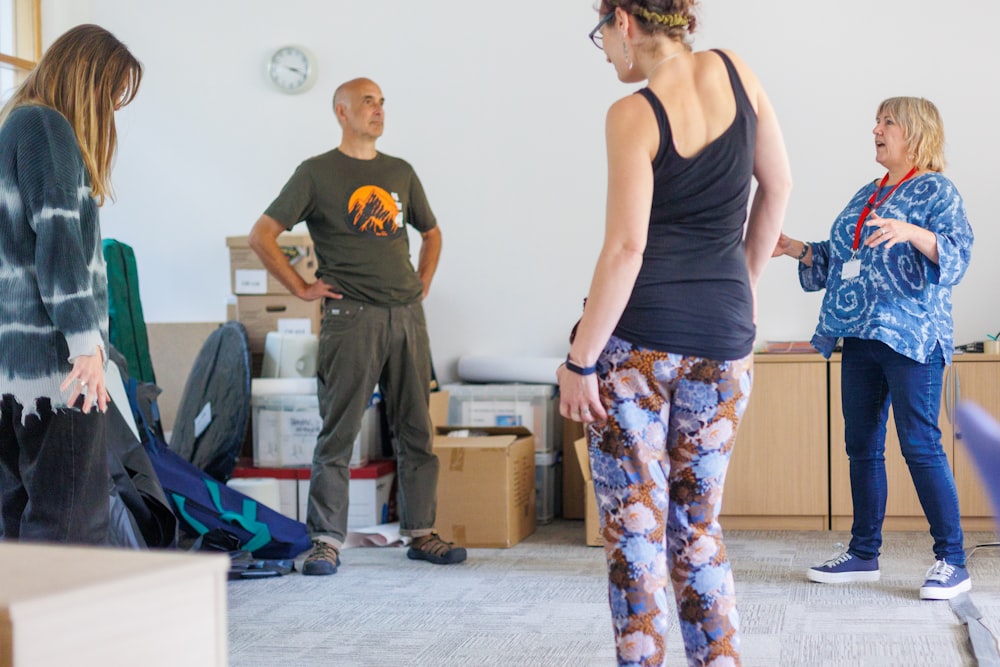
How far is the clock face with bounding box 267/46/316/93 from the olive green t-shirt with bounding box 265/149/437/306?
5.07 feet

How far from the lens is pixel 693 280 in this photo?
1.79 meters

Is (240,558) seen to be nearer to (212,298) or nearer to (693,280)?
(212,298)

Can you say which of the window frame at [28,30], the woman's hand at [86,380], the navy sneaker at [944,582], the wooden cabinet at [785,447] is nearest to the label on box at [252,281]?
the window frame at [28,30]

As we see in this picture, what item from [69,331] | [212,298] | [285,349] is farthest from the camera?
[212,298]

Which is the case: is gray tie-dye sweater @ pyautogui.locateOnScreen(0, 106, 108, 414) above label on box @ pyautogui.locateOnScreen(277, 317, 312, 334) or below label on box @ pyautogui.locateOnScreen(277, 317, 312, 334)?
above

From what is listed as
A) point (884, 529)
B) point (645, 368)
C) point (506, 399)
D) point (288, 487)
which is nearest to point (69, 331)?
point (645, 368)

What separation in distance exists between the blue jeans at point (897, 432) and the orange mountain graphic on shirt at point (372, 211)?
1.61m

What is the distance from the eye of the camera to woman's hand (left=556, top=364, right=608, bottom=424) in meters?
1.77

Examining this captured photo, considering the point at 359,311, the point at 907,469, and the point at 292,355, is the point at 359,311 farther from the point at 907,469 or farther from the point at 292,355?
the point at 907,469

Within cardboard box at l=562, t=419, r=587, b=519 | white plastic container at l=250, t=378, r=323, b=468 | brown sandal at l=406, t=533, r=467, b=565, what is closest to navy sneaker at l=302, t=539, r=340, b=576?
brown sandal at l=406, t=533, r=467, b=565

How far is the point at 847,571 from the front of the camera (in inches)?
135

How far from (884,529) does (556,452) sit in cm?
138

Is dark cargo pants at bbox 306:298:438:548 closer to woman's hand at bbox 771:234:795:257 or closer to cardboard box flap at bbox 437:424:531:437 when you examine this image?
cardboard box flap at bbox 437:424:531:437

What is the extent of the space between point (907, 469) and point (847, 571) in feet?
3.49
